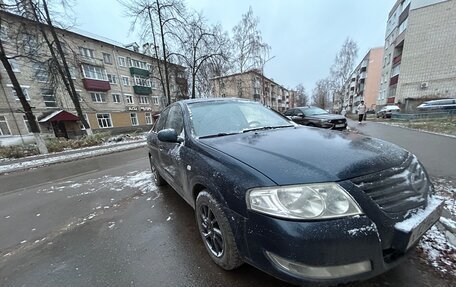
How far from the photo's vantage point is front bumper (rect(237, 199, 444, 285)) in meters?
1.22

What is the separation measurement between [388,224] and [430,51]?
113 ft

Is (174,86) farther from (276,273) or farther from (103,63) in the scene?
(276,273)

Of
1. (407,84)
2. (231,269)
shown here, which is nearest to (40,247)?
(231,269)

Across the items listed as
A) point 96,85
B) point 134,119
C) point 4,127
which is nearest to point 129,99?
point 134,119

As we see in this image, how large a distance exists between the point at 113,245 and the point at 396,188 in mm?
3066

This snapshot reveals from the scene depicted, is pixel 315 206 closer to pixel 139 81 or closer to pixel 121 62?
pixel 121 62

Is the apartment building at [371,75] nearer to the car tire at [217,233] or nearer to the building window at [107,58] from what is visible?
the building window at [107,58]

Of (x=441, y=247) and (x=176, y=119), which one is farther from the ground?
(x=176, y=119)

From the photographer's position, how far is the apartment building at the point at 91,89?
20.1m

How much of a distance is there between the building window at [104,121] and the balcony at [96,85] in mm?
3603

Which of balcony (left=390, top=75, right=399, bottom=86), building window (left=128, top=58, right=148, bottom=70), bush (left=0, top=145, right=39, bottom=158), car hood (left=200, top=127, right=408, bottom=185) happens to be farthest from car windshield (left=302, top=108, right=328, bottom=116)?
building window (left=128, top=58, right=148, bottom=70)

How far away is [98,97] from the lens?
28.0 meters

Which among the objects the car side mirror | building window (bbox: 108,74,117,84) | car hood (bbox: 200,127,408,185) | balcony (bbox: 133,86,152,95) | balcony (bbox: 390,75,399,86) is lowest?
car hood (bbox: 200,127,408,185)

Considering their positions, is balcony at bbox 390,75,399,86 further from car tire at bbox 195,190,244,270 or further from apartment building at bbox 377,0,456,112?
car tire at bbox 195,190,244,270
